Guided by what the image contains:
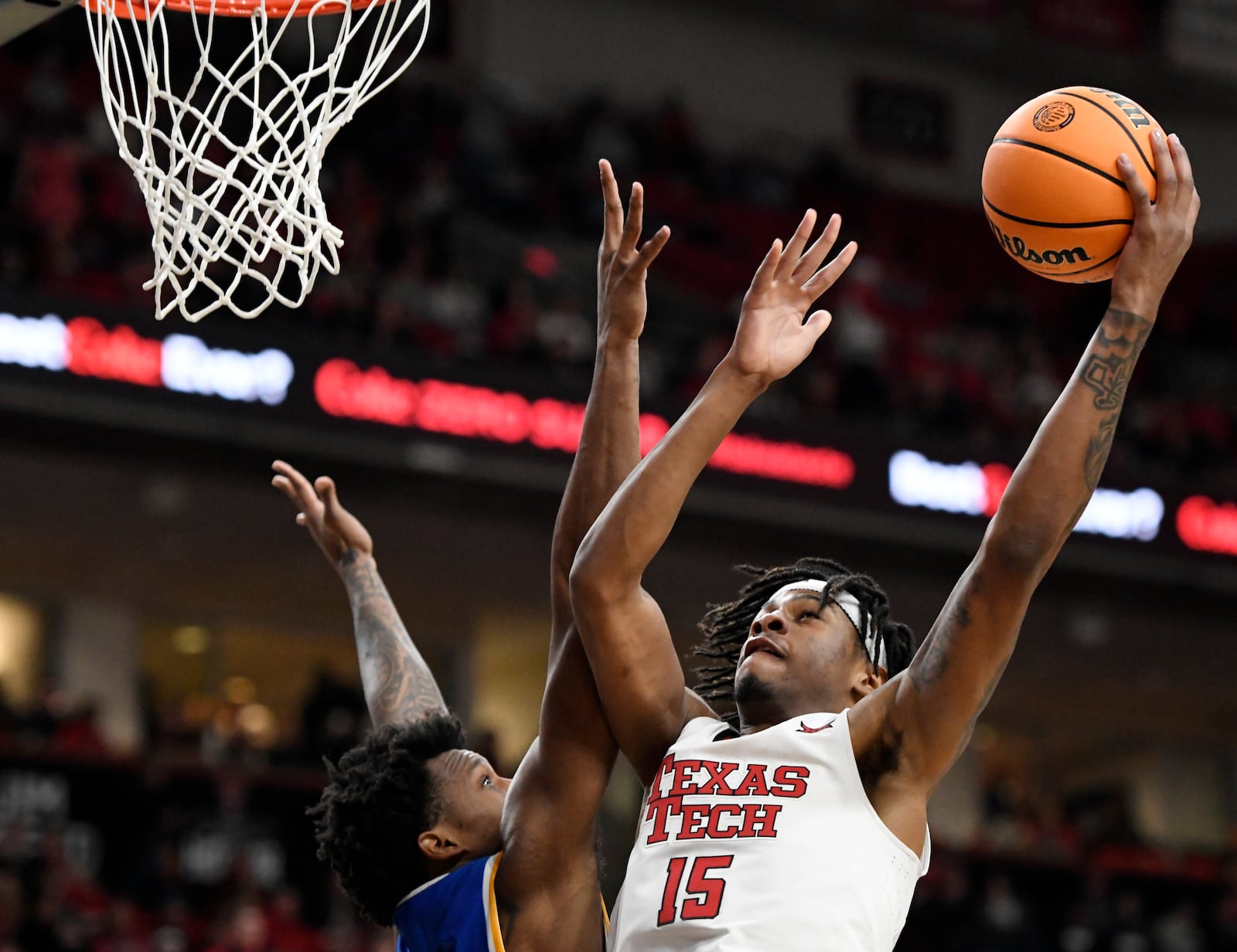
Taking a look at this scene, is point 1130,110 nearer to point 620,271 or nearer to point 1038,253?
point 1038,253

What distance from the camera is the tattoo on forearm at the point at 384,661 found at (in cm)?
367

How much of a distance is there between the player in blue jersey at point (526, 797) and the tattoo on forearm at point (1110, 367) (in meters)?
0.68

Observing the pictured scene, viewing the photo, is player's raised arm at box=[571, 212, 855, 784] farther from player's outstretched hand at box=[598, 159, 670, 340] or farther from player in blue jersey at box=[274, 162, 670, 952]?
player's outstretched hand at box=[598, 159, 670, 340]

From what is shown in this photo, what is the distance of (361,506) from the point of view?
Answer: 11.5 metres

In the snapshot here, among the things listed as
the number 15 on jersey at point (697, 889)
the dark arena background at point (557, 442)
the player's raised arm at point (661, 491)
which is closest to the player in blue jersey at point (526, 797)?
the player's raised arm at point (661, 491)

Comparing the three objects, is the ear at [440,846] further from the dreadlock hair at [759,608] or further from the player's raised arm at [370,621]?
the dreadlock hair at [759,608]

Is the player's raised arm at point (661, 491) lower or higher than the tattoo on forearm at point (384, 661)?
higher

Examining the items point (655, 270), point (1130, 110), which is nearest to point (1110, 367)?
point (1130, 110)

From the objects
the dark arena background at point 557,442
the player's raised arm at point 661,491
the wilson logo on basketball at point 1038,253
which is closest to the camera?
the player's raised arm at point 661,491

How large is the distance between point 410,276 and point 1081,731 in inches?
352

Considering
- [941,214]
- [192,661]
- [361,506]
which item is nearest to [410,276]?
[361,506]

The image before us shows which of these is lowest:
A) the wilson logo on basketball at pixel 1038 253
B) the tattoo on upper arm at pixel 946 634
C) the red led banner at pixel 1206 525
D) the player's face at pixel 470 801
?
the red led banner at pixel 1206 525

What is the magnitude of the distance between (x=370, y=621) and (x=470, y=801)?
0.73 m

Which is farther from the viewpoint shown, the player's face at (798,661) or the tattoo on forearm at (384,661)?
the tattoo on forearm at (384,661)
